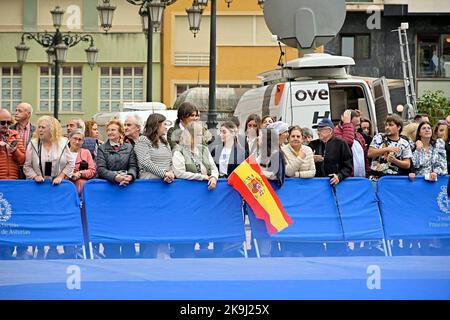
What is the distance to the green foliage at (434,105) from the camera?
39219 millimetres

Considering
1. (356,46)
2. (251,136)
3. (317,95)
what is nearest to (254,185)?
(251,136)

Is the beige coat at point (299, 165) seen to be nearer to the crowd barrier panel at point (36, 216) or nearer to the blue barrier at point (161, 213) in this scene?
the blue barrier at point (161, 213)

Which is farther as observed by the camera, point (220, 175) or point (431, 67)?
point (431, 67)

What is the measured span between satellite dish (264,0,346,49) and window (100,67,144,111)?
24.8 metres

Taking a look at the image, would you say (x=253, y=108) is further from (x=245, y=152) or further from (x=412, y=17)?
(x=412, y=17)

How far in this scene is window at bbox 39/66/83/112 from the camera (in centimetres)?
4462

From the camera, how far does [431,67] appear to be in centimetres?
4350

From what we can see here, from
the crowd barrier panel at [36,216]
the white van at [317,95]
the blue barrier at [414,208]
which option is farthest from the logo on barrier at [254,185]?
the white van at [317,95]

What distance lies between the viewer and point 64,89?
44938mm

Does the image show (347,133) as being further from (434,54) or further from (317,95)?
(434,54)

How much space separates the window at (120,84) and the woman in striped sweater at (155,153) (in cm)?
3398
